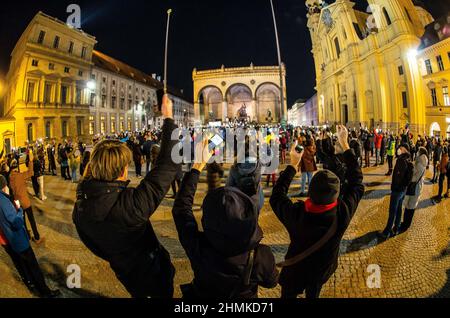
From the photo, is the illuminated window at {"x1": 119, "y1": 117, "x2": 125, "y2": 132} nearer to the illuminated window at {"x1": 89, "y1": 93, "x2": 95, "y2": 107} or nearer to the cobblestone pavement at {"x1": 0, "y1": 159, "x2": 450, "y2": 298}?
the illuminated window at {"x1": 89, "y1": 93, "x2": 95, "y2": 107}

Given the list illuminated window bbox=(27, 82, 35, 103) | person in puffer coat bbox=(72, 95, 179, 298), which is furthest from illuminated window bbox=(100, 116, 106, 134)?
person in puffer coat bbox=(72, 95, 179, 298)

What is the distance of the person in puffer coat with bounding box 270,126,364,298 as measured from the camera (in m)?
2.25

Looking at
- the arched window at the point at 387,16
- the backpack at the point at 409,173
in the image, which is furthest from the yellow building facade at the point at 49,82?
the arched window at the point at 387,16

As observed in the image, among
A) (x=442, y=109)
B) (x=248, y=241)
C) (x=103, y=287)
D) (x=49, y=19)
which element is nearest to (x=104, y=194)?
(x=248, y=241)

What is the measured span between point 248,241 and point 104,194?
1098 mm

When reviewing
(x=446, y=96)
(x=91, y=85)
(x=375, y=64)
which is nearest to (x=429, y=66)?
(x=446, y=96)

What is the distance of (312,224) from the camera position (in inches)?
89.6

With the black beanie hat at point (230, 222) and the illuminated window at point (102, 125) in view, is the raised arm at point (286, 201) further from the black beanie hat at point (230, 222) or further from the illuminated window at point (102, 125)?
the illuminated window at point (102, 125)

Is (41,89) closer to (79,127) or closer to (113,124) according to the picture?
(79,127)

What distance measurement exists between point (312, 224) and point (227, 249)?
1.01m

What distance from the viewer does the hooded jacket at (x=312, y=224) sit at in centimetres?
228

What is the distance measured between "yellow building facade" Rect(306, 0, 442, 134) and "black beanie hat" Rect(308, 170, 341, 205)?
26681 mm

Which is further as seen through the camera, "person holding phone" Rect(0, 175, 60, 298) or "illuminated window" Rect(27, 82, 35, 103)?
"illuminated window" Rect(27, 82, 35, 103)

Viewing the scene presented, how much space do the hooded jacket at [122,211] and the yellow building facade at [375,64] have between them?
2790 centimetres
